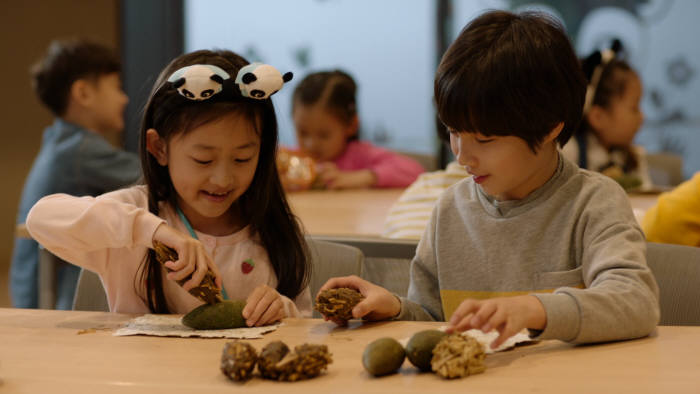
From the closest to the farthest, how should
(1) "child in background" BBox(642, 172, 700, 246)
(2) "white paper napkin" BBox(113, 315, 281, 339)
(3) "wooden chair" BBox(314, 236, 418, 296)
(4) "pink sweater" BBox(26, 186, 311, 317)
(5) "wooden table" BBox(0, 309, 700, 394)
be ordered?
(5) "wooden table" BBox(0, 309, 700, 394)
(2) "white paper napkin" BBox(113, 315, 281, 339)
(4) "pink sweater" BBox(26, 186, 311, 317)
(3) "wooden chair" BBox(314, 236, 418, 296)
(1) "child in background" BBox(642, 172, 700, 246)

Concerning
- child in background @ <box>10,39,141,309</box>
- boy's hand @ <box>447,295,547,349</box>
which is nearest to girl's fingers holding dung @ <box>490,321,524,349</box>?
boy's hand @ <box>447,295,547,349</box>

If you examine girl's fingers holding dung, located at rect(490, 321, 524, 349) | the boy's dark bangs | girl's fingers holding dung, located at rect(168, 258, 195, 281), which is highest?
the boy's dark bangs

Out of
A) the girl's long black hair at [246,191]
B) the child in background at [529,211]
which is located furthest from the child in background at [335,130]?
the child in background at [529,211]

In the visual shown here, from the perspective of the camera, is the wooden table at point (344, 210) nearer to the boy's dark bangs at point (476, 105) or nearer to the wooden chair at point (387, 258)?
the wooden chair at point (387, 258)

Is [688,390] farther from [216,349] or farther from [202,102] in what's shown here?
[202,102]

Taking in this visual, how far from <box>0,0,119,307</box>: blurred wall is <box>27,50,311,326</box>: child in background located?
12.6 feet

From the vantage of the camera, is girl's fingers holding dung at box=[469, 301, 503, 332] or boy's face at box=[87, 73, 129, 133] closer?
girl's fingers holding dung at box=[469, 301, 503, 332]

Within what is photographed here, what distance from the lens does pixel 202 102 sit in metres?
1.33

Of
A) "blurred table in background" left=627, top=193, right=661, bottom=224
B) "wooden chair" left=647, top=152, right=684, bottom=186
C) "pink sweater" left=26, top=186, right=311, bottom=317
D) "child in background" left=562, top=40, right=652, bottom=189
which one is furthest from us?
"wooden chair" left=647, top=152, right=684, bottom=186

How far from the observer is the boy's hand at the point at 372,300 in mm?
1103

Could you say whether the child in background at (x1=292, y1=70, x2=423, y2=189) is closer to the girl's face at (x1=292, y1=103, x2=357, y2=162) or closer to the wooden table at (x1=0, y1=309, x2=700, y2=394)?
the girl's face at (x1=292, y1=103, x2=357, y2=162)

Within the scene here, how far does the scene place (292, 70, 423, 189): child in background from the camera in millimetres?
3479

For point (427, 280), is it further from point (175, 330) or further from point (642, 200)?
point (642, 200)

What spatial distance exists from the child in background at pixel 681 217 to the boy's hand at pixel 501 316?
3.61 feet
